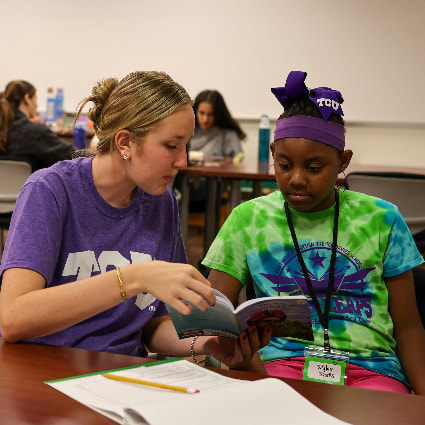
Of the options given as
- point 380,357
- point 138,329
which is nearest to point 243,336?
point 138,329

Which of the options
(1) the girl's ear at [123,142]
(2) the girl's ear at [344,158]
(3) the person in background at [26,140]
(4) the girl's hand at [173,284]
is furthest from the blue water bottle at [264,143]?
(4) the girl's hand at [173,284]

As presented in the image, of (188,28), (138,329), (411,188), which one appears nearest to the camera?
(138,329)

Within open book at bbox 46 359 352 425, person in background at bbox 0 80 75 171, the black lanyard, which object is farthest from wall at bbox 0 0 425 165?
open book at bbox 46 359 352 425

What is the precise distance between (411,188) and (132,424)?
2.56m

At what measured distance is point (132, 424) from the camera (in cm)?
82

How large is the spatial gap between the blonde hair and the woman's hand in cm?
48

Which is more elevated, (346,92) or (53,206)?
(346,92)

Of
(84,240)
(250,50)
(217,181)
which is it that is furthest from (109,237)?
(250,50)

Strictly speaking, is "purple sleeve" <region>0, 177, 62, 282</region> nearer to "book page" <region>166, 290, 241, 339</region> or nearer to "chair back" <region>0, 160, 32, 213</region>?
"book page" <region>166, 290, 241, 339</region>

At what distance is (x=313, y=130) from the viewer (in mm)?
1531

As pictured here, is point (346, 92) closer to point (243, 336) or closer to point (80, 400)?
point (243, 336)

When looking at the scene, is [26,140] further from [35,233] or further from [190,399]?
[190,399]

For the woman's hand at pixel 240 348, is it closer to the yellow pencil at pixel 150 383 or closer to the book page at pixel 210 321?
the book page at pixel 210 321

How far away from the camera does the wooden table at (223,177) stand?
11.6ft
